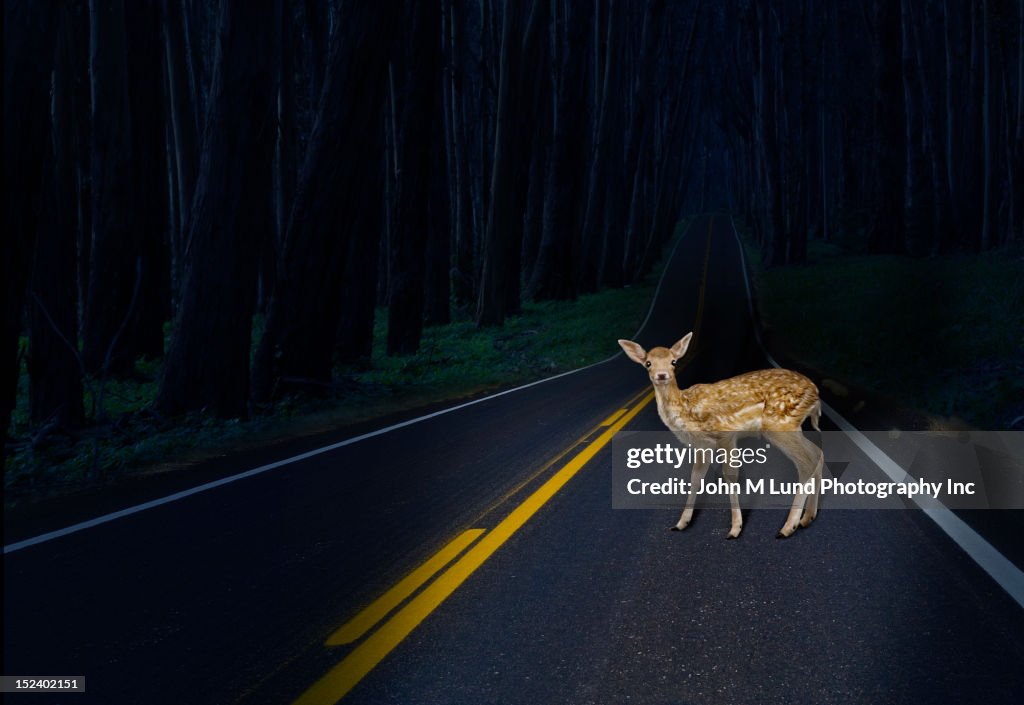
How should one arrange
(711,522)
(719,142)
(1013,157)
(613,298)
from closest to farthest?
(711,522) → (1013,157) → (613,298) → (719,142)

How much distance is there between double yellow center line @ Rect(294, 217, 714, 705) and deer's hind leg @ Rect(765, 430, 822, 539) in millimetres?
1832

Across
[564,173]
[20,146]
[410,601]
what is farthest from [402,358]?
[410,601]

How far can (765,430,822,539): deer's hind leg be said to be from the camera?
5.76 meters

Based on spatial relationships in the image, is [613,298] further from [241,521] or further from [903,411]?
[241,521]

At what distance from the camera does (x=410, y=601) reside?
16.0ft

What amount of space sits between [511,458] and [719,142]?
133m

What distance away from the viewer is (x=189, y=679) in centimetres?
396

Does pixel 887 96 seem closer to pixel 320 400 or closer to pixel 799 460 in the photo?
pixel 320 400

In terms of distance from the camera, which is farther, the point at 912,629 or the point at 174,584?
the point at 174,584

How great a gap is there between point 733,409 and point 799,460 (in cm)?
74

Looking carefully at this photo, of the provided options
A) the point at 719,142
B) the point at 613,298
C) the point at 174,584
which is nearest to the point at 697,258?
the point at 613,298

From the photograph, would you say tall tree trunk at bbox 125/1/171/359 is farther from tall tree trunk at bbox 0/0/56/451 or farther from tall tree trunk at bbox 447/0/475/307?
tall tree trunk at bbox 447/0/475/307

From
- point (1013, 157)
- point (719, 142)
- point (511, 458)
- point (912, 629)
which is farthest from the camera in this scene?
point (719, 142)

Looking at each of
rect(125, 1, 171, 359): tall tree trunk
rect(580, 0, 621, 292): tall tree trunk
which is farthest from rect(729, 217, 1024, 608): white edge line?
rect(580, 0, 621, 292): tall tree trunk
